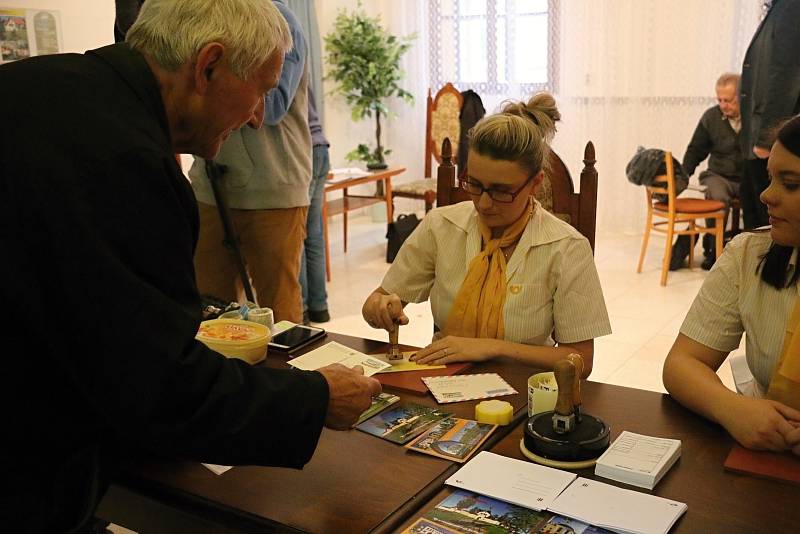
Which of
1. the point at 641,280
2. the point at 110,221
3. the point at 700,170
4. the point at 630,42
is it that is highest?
the point at 630,42

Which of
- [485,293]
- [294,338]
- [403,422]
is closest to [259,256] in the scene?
[294,338]

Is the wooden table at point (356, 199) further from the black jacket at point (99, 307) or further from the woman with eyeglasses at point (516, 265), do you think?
the black jacket at point (99, 307)

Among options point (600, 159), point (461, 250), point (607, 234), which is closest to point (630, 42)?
point (600, 159)

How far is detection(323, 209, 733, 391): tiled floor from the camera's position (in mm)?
3848

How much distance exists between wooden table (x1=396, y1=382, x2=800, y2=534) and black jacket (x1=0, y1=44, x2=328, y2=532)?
0.32 meters

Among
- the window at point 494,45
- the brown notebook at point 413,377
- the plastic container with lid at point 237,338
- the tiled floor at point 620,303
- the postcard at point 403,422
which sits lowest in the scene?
the tiled floor at point 620,303

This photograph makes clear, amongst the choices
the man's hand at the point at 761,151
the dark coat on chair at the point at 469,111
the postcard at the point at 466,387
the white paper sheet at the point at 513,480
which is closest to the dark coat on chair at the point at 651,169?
the man's hand at the point at 761,151

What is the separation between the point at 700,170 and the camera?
241 inches

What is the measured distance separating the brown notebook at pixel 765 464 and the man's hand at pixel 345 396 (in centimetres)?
59

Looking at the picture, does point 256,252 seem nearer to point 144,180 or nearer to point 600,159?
point 144,180

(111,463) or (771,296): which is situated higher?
(771,296)

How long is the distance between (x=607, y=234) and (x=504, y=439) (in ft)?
17.3

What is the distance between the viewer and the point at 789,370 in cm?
158

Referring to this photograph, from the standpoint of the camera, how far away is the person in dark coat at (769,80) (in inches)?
161
